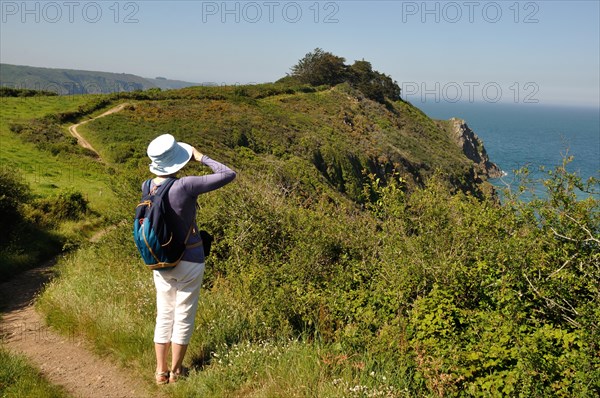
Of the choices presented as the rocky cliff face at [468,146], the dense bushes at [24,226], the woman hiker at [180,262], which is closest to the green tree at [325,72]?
the rocky cliff face at [468,146]

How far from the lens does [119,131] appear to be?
30.8 m

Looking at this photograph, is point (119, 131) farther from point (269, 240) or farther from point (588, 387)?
point (588, 387)

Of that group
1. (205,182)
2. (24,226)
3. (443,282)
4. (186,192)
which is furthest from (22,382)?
(24,226)

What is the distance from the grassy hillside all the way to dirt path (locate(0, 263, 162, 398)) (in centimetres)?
14

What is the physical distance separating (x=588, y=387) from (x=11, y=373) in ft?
16.0

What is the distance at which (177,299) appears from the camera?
3828 mm

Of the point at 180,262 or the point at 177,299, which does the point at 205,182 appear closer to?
the point at 180,262

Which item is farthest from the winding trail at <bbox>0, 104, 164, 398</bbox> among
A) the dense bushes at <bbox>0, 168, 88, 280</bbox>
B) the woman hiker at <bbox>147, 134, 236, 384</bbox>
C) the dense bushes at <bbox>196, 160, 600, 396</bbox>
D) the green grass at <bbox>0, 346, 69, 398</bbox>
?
the dense bushes at <bbox>0, 168, 88, 280</bbox>

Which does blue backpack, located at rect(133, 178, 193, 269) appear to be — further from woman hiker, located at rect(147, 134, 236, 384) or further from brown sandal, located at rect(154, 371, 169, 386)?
brown sandal, located at rect(154, 371, 169, 386)

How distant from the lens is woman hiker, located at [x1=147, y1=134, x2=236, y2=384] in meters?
3.61

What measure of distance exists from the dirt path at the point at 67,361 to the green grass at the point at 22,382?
0.12 metres

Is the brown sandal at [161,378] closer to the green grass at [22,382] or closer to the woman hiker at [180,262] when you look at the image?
the woman hiker at [180,262]

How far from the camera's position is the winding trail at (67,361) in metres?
4.00

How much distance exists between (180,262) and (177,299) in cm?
36
